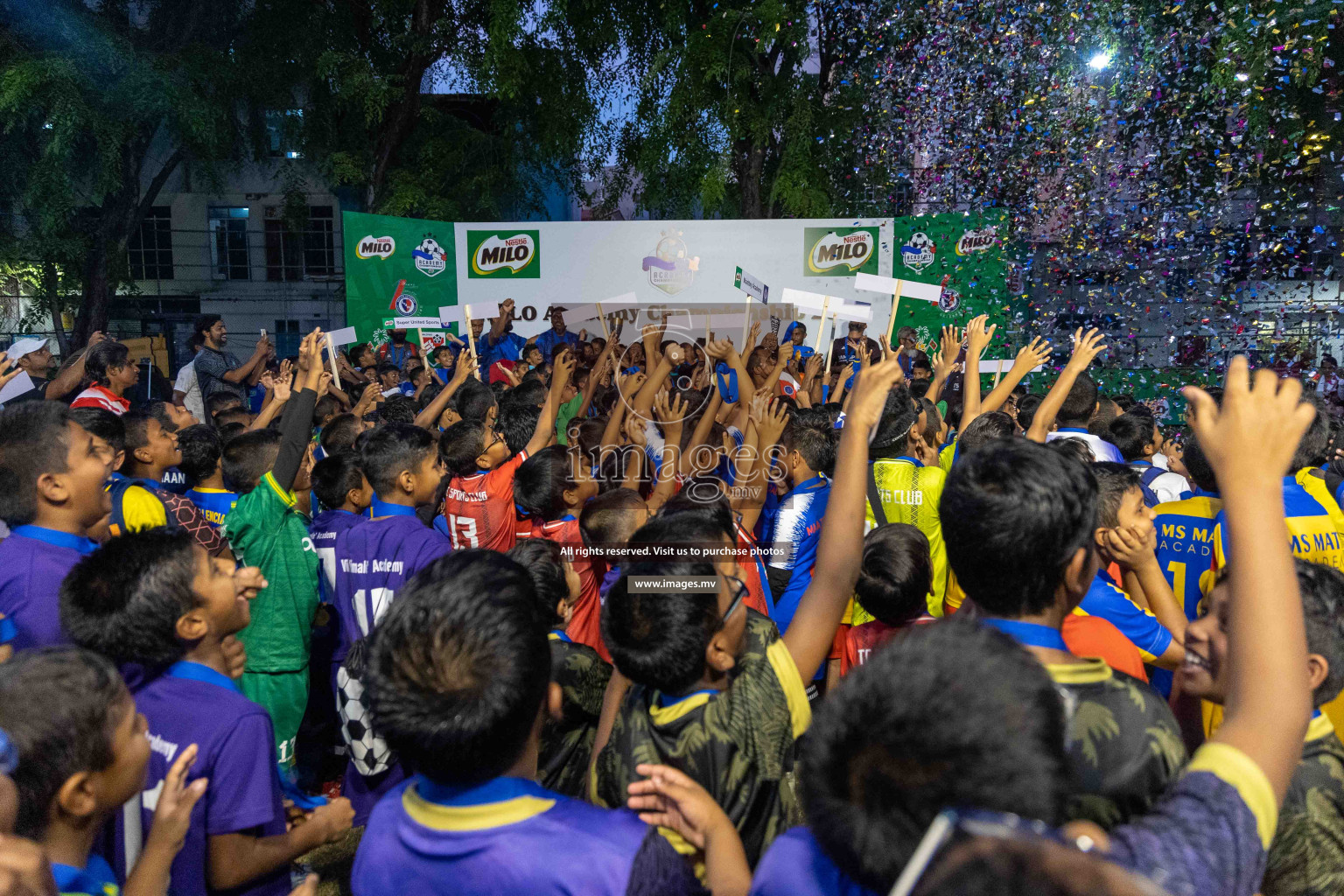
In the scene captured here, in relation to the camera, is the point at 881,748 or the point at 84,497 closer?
the point at 881,748

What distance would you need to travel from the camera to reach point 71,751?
1.50 metres

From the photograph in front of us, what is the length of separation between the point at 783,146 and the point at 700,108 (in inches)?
64.3

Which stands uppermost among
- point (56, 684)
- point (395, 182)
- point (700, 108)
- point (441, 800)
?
point (700, 108)

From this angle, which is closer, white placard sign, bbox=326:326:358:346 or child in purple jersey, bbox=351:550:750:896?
child in purple jersey, bbox=351:550:750:896

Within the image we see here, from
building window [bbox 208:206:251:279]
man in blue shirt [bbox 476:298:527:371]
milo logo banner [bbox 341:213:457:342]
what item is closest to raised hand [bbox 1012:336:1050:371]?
man in blue shirt [bbox 476:298:527:371]

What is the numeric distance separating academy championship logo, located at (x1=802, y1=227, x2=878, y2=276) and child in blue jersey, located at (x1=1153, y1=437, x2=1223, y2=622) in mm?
10865

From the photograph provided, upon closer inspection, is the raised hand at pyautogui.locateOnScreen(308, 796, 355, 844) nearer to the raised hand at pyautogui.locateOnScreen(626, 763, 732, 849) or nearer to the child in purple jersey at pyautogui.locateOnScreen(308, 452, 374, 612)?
the raised hand at pyautogui.locateOnScreen(626, 763, 732, 849)

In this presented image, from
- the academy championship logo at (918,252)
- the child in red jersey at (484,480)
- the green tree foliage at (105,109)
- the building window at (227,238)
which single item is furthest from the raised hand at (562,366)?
the building window at (227,238)

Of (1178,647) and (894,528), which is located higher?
(894,528)

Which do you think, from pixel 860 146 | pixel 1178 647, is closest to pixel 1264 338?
pixel 860 146

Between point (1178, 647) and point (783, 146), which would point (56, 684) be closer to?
point (1178, 647)

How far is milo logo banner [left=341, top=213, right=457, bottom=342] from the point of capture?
14062mm

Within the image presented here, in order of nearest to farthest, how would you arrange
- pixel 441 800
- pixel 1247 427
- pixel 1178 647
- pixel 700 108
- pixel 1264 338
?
1. pixel 1247 427
2. pixel 441 800
3. pixel 1178 647
4. pixel 1264 338
5. pixel 700 108

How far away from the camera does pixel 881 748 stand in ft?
3.37
